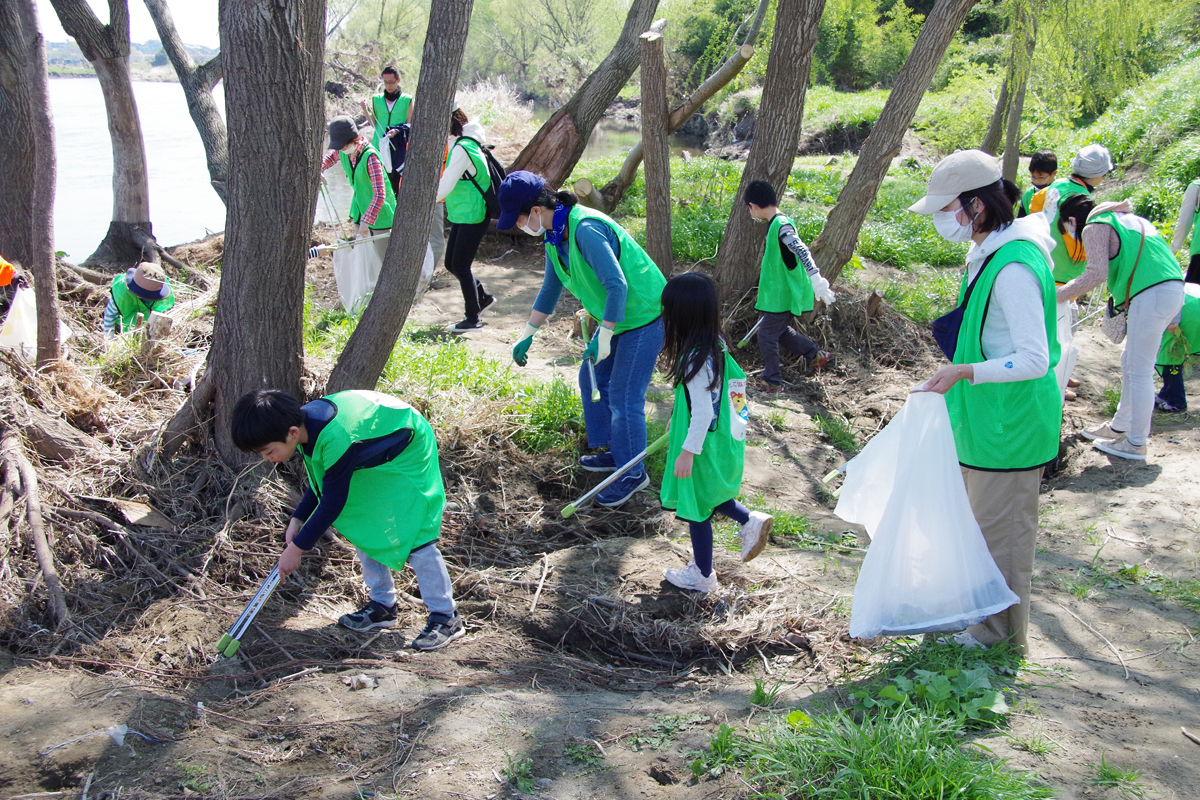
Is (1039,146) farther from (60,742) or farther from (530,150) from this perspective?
(60,742)

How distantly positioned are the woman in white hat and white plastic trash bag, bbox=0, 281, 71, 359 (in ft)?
14.3

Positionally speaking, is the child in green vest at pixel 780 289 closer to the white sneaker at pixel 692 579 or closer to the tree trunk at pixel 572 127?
the white sneaker at pixel 692 579

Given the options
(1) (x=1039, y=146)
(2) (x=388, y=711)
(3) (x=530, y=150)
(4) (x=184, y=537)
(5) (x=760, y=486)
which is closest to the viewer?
(2) (x=388, y=711)

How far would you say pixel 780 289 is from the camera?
5.80m

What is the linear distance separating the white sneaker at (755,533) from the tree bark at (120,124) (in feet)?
22.9

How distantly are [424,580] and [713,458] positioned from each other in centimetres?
127

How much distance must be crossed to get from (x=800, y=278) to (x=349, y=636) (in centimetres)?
397

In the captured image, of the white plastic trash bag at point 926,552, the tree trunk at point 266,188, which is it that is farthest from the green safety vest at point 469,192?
the white plastic trash bag at point 926,552

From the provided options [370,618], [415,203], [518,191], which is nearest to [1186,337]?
[518,191]

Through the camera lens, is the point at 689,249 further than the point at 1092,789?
Yes

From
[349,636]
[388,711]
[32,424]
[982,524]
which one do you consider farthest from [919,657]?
[32,424]

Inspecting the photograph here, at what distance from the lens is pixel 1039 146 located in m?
15.6

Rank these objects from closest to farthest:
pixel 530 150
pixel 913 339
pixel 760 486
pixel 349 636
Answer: pixel 349 636 → pixel 760 486 → pixel 913 339 → pixel 530 150

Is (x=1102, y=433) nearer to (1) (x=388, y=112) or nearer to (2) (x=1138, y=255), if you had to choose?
(2) (x=1138, y=255)
